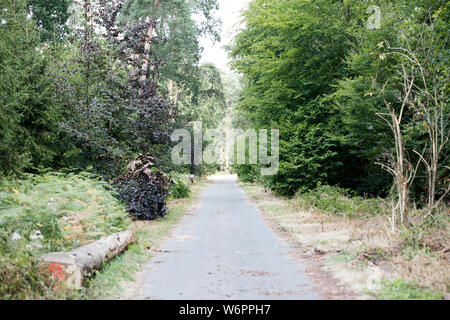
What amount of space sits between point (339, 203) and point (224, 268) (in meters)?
7.57

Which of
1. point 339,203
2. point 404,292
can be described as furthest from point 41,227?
point 339,203

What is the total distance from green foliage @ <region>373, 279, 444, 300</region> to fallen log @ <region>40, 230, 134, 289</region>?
391 cm

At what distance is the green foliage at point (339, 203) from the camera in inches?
467

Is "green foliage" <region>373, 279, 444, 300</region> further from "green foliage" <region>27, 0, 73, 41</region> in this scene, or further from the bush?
"green foliage" <region>27, 0, 73, 41</region>

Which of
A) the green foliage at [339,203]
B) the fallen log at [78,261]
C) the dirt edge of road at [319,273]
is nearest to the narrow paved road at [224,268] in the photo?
the dirt edge of road at [319,273]

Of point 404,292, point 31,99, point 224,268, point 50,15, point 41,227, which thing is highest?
point 50,15

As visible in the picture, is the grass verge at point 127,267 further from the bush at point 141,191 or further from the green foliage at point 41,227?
the bush at point 141,191

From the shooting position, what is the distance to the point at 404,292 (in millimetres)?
5074

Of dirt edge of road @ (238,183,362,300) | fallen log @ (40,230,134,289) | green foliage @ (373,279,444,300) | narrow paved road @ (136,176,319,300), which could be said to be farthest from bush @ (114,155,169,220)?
green foliage @ (373,279,444,300)

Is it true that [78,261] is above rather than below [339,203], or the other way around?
above

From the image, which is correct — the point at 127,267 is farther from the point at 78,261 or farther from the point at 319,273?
the point at 319,273

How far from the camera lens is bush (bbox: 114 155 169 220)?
40.3 feet

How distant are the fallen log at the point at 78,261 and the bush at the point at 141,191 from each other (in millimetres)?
5095

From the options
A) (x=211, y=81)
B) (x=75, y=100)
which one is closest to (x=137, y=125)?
(x=75, y=100)
